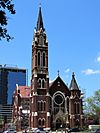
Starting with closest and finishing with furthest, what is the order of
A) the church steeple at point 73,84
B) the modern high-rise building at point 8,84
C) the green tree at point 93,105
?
the green tree at point 93,105, the church steeple at point 73,84, the modern high-rise building at point 8,84

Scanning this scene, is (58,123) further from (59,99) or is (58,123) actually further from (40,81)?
(40,81)

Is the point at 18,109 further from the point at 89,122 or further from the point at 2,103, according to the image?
the point at 2,103

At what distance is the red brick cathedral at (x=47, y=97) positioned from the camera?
93062 mm

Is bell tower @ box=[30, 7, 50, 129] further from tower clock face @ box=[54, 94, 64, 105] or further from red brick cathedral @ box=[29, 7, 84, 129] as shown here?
tower clock face @ box=[54, 94, 64, 105]

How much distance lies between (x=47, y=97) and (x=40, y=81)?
214 inches

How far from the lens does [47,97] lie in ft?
308

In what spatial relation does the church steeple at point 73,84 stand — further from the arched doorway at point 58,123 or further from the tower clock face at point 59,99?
the arched doorway at point 58,123

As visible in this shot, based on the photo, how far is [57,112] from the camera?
96.8 meters

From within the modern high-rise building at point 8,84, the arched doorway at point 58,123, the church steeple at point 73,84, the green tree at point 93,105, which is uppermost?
the modern high-rise building at point 8,84

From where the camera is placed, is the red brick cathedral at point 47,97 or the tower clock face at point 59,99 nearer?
the red brick cathedral at point 47,97

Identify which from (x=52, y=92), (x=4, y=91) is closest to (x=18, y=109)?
(x=52, y=92)

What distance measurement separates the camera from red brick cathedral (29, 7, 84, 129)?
93062 mm

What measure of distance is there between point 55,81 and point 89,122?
25115 mm

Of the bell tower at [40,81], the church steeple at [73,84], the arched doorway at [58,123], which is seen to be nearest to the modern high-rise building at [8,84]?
the church steeple at [73,84]
